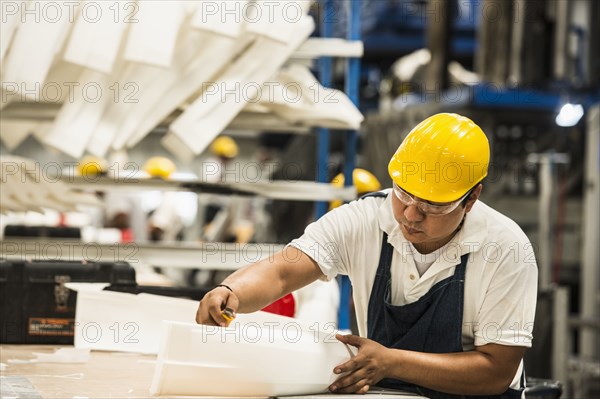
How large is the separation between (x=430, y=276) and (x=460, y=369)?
0.94 ft

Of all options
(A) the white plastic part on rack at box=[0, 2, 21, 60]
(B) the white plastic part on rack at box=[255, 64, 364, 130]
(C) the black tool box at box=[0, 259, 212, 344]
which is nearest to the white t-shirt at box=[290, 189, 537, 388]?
(C) the black tool box at box=[0, 259, 212, 344]

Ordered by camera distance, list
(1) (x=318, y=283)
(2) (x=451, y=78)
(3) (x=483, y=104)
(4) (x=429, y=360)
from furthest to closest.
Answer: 1. (2) (x=451, y=78)
2. (3) (x=483, y=104)
3. (1) (x=318, y=283)
4. (4) (x=429, y=360)

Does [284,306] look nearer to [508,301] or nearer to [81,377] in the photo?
[81,377]

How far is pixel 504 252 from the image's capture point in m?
2.52

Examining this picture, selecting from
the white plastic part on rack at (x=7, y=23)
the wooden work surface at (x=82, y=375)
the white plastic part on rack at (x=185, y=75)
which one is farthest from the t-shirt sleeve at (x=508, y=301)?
the white plastic part on rack at (x=7, y=23)

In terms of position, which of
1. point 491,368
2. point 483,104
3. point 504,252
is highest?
point 483,104

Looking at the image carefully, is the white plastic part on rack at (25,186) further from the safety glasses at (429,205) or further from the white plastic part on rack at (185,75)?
the safety glasses at (429,205)

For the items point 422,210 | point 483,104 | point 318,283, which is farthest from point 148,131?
point 483,104

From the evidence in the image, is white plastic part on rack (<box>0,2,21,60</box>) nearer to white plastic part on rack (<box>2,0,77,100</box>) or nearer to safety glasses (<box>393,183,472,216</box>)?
white plastic part on rack (<box>2,0,77,100</box>)

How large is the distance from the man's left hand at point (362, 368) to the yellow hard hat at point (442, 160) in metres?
0.43

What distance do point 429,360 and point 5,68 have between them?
2.04 meters

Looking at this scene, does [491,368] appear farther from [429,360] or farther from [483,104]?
[483,104]

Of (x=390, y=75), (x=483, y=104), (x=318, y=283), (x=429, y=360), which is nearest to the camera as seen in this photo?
(x=429, y=360)

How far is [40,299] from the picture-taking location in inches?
131
